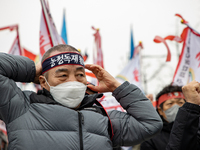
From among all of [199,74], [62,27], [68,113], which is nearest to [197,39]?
[199,74]

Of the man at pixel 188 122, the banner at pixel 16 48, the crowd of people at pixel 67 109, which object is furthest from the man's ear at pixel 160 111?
the banner at pixel 16 48

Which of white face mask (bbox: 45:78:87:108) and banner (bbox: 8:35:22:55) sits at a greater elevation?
white face mask (bbox: 45:78:87:108)

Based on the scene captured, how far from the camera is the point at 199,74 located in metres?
5.44

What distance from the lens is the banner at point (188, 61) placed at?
577 centimetres

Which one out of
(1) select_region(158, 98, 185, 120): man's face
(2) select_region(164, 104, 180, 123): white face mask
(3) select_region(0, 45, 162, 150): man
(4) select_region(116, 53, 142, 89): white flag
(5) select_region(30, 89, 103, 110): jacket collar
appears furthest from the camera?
(4) select_region(116, 53, 142, 89): white flag

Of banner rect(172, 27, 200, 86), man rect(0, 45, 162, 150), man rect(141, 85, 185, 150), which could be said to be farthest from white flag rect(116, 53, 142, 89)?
man rect(0, 45, 162, 150)

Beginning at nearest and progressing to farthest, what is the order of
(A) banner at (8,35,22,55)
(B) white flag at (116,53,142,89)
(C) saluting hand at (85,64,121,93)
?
(C) saluting hand at (85,64,121,93) < (B) white flag at (116,53,142,89) < (A) banner at (8,35,22,55)

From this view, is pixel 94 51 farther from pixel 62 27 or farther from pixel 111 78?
pixel 111 78

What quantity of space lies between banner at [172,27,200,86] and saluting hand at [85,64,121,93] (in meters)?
3.45

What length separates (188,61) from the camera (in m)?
6.03

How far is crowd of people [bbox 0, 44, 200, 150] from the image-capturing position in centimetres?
195

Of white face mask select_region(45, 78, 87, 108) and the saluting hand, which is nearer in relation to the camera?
white face mask select_region(45, 78, 87, 108)

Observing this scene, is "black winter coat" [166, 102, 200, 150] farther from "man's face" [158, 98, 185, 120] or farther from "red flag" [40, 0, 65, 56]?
"red flag" [40, 0, 65, 56]

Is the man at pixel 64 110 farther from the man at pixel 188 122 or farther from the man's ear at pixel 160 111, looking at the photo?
the man's ear at pixel 160 111
